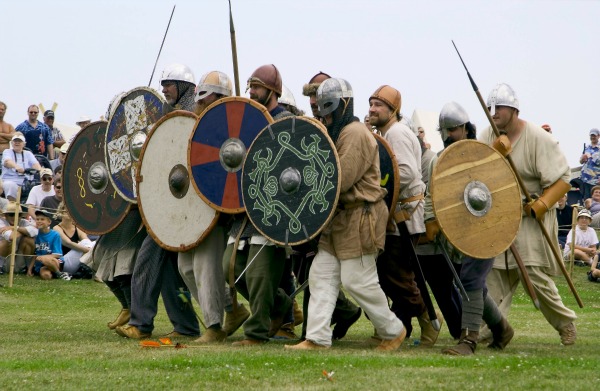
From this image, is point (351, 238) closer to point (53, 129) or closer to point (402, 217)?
point (402, 217)

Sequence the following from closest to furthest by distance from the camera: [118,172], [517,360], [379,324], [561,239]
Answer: [517,360]
[379,324]
[118,172]
[561,239]

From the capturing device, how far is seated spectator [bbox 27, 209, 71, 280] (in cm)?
1522

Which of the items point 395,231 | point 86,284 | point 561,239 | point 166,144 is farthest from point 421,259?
point 561,239

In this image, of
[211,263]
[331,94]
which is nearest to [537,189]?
[331,94]

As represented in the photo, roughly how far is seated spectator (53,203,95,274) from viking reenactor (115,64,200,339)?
20.0 feet

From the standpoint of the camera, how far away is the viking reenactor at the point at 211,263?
29.4ft

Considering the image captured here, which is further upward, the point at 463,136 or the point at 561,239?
the point at 463,136

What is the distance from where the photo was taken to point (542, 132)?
8.83 m

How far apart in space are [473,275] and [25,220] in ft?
27.9

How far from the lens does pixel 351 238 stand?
8039 mm

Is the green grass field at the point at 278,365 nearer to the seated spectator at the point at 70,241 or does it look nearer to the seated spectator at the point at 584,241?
the seated spectator at the point at 70,241

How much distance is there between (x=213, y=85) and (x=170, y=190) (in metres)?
0.87

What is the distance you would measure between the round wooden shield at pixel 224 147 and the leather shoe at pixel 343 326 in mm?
1384

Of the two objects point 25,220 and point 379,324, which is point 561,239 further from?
point 379,324
